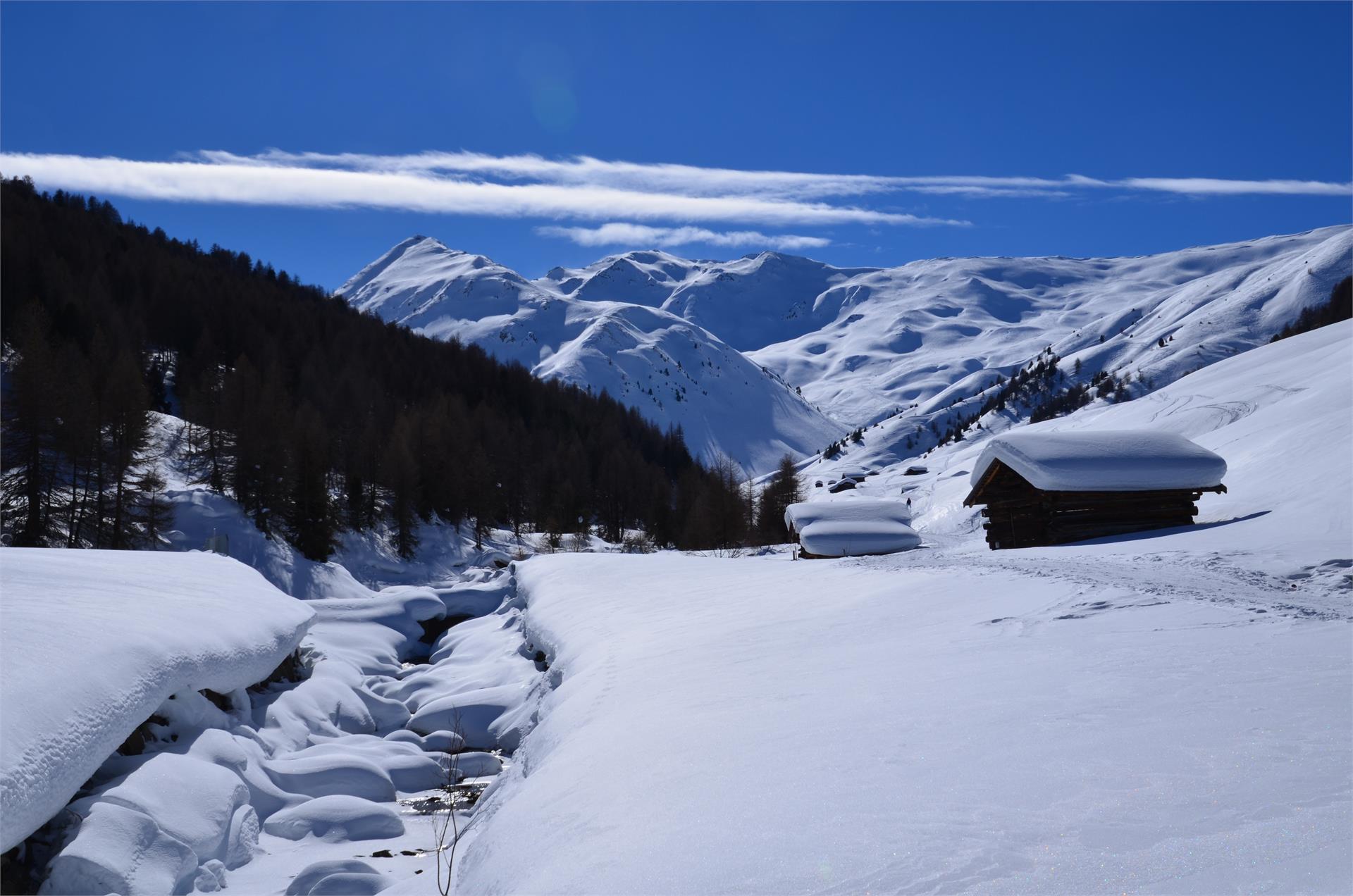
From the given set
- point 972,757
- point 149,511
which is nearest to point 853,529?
point 972,757

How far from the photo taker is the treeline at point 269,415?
120 ft

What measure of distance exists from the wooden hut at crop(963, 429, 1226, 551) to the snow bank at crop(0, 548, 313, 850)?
59.7ft

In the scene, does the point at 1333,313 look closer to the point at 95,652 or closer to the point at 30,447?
the point at 95,652

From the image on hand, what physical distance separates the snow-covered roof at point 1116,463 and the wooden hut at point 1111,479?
2 centimetres

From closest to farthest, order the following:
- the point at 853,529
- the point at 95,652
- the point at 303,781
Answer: the point at 95,652, the point at 303,781, the point at 853,529

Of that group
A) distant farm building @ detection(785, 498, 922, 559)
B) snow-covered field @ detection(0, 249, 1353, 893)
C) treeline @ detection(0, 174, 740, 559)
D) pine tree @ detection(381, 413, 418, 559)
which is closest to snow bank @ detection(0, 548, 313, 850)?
snow-covered field @ detection(0, 249, 1353, 893)

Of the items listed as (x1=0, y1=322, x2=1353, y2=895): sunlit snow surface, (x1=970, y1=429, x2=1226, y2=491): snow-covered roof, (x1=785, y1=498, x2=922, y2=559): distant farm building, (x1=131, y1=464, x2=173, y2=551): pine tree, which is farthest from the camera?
(x1=131, y1=464, x2=173, y2=551): pine tree

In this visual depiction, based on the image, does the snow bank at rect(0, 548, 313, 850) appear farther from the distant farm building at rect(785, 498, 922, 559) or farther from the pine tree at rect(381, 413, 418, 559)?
the pine tree at rect(381, 413, 418, 559)

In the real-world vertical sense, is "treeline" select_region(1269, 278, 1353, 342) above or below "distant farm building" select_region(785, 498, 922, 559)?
above

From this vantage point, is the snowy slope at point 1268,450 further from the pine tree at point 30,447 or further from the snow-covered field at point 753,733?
the pine tree at point 30,447

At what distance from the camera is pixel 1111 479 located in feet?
67.7

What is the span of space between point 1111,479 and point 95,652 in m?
21.3

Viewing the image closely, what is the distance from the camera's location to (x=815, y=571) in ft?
61.3

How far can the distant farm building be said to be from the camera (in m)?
32.6
